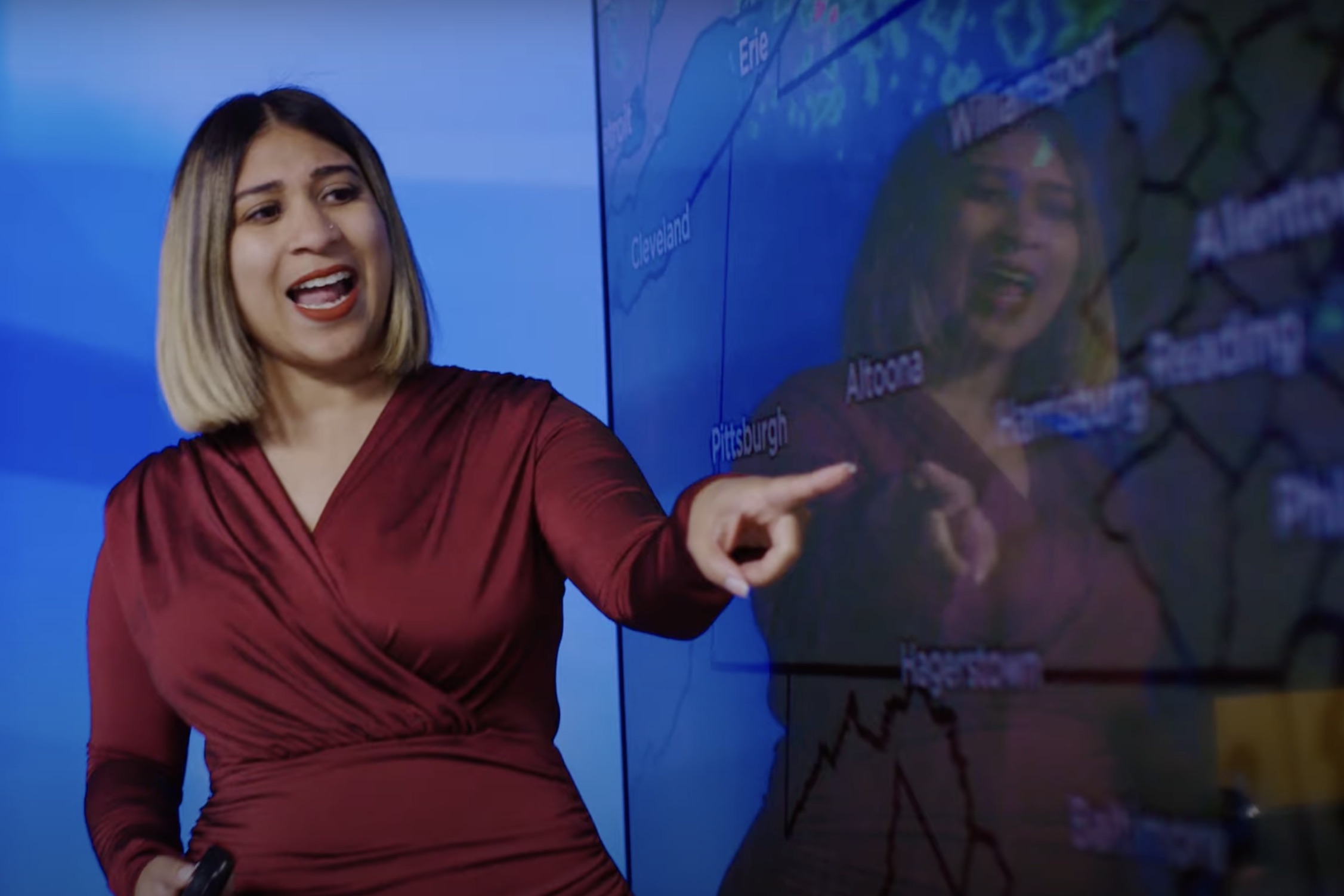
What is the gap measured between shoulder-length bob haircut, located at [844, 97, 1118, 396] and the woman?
0.98ft

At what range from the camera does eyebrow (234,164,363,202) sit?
1434 millimetres

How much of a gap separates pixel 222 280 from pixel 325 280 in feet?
0.34

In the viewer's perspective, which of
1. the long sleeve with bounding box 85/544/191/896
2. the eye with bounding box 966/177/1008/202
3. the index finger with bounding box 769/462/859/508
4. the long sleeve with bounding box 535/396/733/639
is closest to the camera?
the index finger with bounding box 769/462/859/508

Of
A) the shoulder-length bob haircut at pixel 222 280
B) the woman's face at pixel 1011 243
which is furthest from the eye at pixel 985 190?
the shoulder-length bob haircut at pixel 222 280

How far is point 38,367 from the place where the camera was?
1.95 meters

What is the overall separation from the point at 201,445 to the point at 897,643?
2.44 ft

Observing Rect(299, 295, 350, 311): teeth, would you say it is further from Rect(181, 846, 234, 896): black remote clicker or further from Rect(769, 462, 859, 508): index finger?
Rect(769, 462, 859, 508): index finger

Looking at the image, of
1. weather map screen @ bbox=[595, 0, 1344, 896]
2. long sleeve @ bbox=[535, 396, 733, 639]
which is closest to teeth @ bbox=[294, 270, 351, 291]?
long sleeve @ bbox=[535, 396, 733, 639]

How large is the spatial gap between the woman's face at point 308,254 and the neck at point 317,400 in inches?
0.7

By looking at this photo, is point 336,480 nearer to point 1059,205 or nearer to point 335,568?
point 335,568

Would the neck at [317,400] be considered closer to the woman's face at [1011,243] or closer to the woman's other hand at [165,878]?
the woman's other hand at [165,878]

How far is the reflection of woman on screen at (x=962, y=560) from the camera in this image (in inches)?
43.6

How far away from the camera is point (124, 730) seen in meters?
1.43

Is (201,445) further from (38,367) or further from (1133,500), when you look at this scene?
(1133,500)
